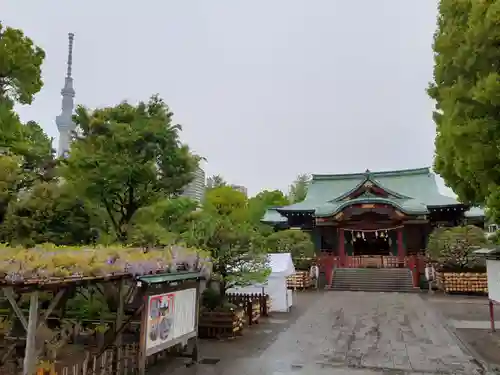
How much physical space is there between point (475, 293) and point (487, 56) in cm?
1602

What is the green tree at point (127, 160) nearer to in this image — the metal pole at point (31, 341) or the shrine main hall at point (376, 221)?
the metal pole at point (31, 341)

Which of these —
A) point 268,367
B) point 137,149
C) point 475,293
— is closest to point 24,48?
point 137,149

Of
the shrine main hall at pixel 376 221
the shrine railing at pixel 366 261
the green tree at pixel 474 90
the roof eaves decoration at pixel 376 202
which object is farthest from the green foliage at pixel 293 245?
the green tree at pixel 474 90

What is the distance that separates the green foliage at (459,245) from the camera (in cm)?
1977

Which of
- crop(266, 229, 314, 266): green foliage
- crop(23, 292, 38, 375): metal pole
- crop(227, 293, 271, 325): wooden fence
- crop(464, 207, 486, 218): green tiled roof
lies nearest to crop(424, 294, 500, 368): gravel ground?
crop(227, 293, 271, 325): wooden fence

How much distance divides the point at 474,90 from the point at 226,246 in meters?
7.15

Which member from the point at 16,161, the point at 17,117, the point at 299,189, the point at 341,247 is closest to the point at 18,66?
the point at 17,117

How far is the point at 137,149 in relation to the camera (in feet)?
39.4

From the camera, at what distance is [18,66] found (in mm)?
11641

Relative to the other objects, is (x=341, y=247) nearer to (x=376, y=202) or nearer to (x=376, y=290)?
(x=376, y=202)

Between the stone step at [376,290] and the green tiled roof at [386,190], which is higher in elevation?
the green tiled roof at [386,190]

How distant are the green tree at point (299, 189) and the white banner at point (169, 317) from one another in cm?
4794

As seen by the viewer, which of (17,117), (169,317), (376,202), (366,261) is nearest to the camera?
(169,317)

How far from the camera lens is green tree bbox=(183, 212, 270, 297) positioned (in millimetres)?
11148
